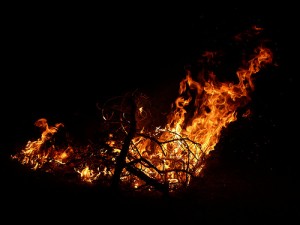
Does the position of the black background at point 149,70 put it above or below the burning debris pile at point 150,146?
above

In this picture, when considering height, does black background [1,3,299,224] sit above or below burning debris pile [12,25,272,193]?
above

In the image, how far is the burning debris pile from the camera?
223 inches

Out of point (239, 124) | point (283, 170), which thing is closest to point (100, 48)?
point (239, 124)

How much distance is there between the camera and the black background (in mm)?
7438

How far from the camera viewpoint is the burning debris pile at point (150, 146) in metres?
5.67

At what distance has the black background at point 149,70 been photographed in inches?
293

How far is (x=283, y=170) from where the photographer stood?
24.0 ft

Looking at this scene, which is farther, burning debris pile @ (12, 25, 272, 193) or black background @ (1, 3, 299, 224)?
black background @ (1, 3, 299, 224)

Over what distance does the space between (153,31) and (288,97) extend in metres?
3.80

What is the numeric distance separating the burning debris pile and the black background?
1.63 feet

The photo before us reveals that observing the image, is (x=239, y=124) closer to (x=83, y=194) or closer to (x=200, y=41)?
(x=200, y=41)

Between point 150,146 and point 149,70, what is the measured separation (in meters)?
2.96

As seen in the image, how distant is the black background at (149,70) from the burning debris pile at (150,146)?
50cm

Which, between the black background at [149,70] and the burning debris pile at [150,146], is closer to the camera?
the burning debris pile at [150,146]
